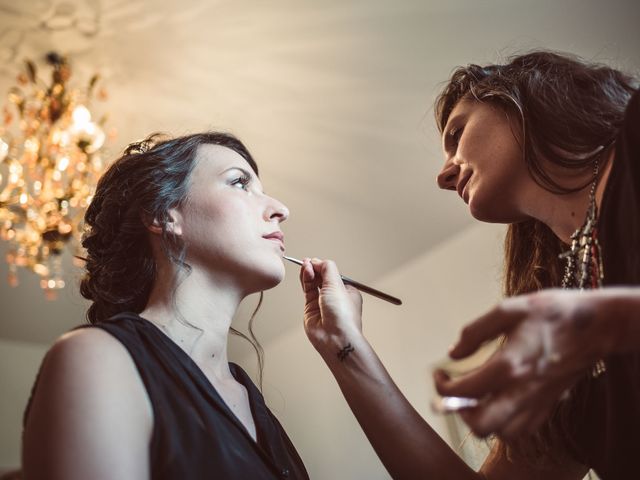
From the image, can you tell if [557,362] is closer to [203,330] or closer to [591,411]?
[591,411]

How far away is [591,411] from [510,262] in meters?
0.53

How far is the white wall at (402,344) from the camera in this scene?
11.9 feet

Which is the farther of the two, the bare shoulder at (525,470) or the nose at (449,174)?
the nose at (449,174)

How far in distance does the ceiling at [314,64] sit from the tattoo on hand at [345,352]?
1696 millimetres

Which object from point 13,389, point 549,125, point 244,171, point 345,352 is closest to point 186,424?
point 345,352

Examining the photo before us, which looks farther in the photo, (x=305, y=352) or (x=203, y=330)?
(x=305, y=352)

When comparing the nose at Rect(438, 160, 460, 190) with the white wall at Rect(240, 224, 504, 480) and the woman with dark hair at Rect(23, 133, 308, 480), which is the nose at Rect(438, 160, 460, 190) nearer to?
the woman with dark hair at Rect(23, 133, 308, 480)

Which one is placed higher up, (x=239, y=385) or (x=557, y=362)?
(x=557, y=362)

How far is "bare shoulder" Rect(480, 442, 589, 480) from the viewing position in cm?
119

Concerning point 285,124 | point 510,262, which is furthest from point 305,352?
point 510,262

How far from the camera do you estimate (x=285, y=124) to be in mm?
3049

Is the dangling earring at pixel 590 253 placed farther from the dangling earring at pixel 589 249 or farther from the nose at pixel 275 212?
the nose at pixel 275 212

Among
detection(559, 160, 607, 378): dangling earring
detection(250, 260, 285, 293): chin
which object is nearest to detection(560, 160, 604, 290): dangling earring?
detection(559, 160, 607, 378): dangling earring

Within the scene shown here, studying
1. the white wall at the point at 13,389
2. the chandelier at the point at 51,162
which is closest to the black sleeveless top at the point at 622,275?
the chandelier at the point at 51,162
